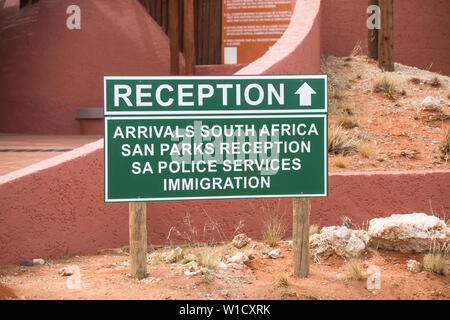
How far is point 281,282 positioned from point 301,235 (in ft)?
1.45

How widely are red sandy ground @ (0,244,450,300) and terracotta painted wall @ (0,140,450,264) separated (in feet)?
1.08

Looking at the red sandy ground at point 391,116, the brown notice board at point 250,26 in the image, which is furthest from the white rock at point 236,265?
the brown notice board at point 250,26

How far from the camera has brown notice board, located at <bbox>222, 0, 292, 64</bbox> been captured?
37.0 feet

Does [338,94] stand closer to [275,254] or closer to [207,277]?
[275,254]

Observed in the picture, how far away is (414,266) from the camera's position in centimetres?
431

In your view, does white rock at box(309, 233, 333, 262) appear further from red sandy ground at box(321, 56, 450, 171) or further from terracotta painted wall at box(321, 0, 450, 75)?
terracotta painted wall at box(321, 0, 450, 75)

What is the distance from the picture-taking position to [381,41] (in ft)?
29.6

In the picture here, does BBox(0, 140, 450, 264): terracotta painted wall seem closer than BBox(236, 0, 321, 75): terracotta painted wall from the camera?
Yes

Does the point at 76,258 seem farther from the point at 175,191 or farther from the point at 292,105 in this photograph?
the point at 292,105

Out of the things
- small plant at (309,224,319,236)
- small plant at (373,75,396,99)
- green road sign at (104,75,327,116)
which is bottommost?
small plant at (309,224,319,236)

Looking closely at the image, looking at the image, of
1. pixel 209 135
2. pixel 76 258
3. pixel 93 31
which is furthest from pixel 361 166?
pixel 93 31

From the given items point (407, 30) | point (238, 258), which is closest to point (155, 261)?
point (238, 258)

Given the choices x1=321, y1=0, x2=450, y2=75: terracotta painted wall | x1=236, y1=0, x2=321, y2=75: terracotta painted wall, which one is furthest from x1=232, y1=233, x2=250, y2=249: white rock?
x1=321, y1=0, x2=450, y2=75: terracotta painted wall

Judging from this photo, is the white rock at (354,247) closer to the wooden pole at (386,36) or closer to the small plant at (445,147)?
the small plant at (445,147)
